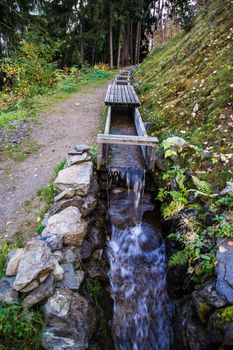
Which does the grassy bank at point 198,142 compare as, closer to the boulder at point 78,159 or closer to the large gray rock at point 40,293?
the boulder at point 78,159

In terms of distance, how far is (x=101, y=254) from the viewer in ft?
15.6

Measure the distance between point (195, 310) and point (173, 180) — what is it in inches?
93.8

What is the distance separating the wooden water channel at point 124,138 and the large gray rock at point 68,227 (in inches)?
79.4

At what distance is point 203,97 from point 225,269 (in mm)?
4774

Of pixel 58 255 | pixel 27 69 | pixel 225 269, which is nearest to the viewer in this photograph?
pixel 225 269

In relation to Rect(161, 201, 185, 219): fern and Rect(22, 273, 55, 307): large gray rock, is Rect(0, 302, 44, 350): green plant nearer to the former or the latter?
Rect(22, 273, 55, 307): large gray rock

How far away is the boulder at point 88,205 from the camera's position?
4.67 meters

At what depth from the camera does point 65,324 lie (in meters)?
3.01

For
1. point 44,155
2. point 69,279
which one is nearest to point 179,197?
point 69,279

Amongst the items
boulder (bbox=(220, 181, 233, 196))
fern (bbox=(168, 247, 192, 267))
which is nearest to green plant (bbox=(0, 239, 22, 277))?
fern (bbox=(168, 247, 192, 267))

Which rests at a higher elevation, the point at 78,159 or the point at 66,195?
the point at 78,159

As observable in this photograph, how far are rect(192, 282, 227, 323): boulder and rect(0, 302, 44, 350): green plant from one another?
1877 mm

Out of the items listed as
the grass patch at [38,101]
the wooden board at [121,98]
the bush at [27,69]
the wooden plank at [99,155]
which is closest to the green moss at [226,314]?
the wooden plank at [99,155]

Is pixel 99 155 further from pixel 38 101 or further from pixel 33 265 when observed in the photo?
pixel 38 101
